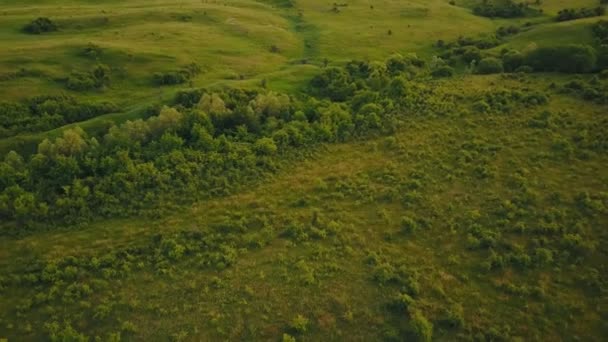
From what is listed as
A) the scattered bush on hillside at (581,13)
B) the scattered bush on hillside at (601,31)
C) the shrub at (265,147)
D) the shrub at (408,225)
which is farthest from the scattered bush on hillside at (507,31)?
the shrub at (408,225)

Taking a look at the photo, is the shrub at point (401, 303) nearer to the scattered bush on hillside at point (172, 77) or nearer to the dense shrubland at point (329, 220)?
the dense shrubland at point (329, 220)

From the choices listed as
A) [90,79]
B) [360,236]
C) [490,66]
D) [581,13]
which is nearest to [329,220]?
[360,236]

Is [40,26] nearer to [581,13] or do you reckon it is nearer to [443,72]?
[443,72]

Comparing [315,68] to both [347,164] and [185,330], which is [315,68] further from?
[185,330]

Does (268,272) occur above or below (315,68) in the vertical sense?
below

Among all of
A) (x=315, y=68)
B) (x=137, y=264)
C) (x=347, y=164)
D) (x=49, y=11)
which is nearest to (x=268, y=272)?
(x=137, y=264)
